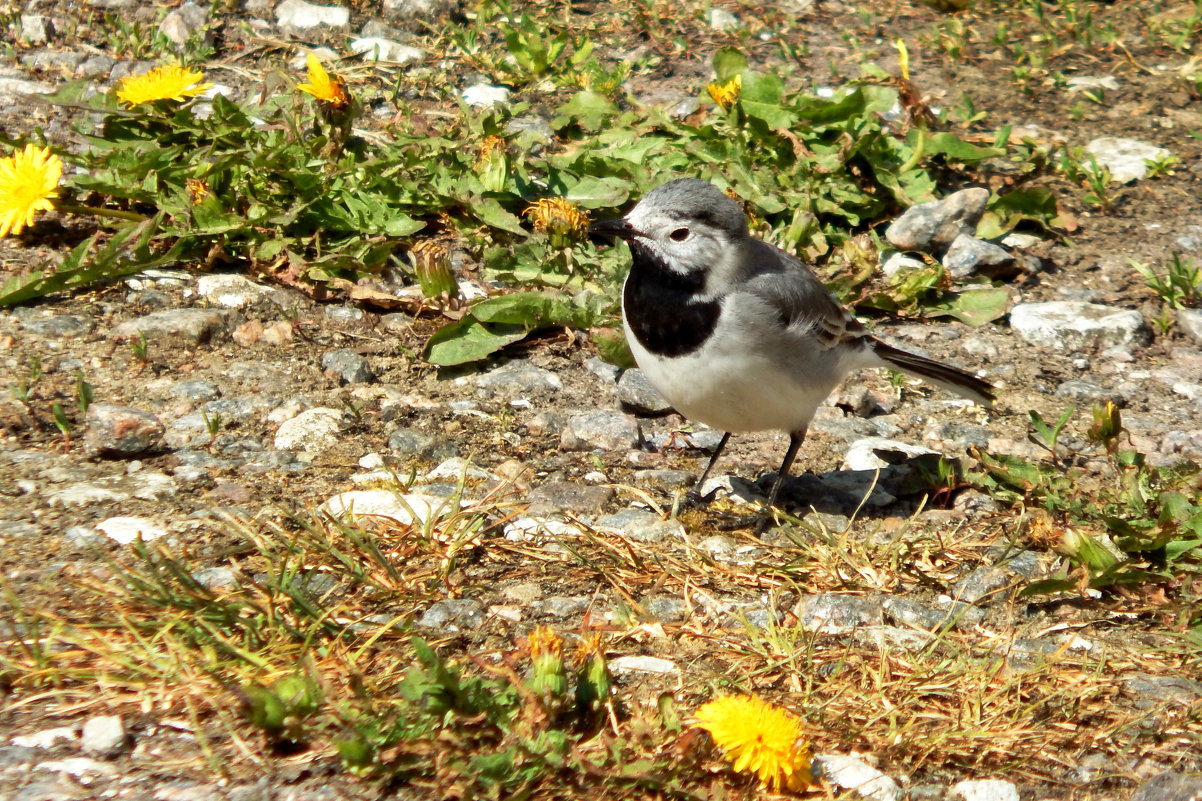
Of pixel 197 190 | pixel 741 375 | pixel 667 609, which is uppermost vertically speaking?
pixel 197 190

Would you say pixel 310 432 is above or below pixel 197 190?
below

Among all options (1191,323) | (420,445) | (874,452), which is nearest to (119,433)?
(420,445)

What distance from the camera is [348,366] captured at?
539 cm

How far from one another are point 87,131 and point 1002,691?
5.49 metres

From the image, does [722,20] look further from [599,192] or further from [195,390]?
[195,390]

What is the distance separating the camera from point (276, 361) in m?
5.35

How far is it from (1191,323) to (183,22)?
6.50 metres

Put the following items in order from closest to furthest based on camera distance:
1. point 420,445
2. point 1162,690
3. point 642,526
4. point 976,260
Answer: point 1162,690 < point 642,526 < point 420,445 < point 976,260

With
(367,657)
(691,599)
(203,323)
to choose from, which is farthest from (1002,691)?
(203,323)

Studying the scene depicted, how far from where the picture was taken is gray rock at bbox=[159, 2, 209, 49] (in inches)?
305

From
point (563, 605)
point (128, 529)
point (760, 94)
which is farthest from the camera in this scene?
point (760, 94)

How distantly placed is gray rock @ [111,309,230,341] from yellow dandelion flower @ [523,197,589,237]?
1666 mm

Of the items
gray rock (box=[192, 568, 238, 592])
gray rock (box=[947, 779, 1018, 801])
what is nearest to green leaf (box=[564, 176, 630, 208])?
gray rock (box=[192, 568, 238, 592])

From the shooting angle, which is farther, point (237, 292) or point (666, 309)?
point (237, 292)
